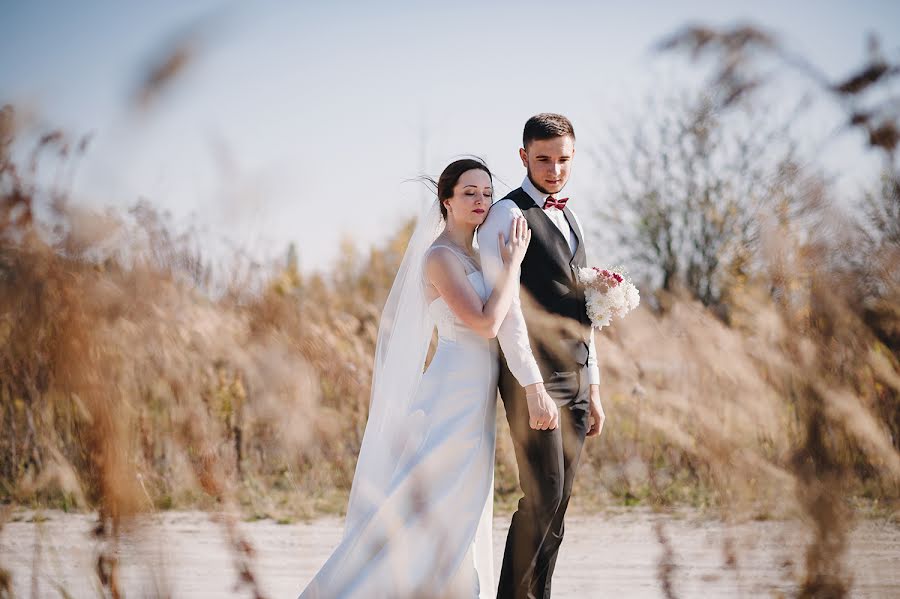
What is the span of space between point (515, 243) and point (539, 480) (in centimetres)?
82

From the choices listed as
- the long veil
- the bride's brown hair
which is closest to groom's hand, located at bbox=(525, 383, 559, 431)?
the long veil

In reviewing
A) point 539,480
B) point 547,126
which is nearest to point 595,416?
point 539,480

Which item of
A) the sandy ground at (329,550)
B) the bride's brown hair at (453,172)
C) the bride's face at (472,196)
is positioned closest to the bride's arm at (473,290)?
the bride's face at (472,196)

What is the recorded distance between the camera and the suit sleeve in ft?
9.64

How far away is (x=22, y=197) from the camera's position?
5.19 feet

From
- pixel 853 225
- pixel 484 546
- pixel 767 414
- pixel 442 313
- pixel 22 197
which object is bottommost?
pixel 484 546

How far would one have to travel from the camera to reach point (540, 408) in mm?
2871

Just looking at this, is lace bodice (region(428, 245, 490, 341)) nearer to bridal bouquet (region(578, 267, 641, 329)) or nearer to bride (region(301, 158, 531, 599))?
bride (region(301, 158, 531, 599))

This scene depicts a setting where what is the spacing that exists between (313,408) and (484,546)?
1513 mm

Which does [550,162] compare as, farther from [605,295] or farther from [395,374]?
[395,374]

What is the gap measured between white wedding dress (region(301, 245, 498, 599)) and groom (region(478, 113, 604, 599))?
0.13m

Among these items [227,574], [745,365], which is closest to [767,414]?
[745,365]

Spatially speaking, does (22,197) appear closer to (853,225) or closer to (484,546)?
(853,225)

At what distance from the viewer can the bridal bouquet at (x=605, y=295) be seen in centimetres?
315
